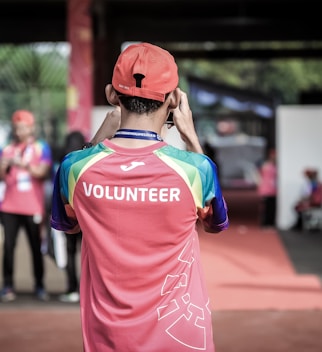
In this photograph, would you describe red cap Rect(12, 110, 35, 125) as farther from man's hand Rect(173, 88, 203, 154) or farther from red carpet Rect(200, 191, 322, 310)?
man's hand Rect(173, 88, 203, 154)

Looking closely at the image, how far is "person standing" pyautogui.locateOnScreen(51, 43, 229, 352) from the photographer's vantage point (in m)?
2.31

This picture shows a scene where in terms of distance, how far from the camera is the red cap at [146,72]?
233cm

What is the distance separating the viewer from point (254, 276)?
30.1ft

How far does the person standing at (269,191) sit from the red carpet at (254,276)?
759 millimetres

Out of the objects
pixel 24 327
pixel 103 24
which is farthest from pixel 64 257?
pixel 103 24

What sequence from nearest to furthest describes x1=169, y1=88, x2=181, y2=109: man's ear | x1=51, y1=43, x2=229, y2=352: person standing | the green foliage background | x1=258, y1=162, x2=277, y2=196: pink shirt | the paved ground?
x1=51, y1=43, x2=229, y2=352: person standing
x1=169, y1=88, x2=181, y2=109: man's ear
the paved ground
x1=258, y1=162, x2=277, y2=196: pink shirt
the green foliage background

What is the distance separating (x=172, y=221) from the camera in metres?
2.33

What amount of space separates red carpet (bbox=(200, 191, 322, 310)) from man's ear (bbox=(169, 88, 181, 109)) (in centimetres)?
498

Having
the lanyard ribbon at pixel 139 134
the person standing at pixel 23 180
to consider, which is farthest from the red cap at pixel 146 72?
the person standing at pixel 23 180

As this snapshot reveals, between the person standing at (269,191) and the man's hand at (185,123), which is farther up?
the man's hand at (185,123)

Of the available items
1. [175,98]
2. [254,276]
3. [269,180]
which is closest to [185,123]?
[175,98]

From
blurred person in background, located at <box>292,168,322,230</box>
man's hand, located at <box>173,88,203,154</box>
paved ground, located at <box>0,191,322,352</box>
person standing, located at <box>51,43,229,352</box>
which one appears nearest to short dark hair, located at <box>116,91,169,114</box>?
person standing, located at <box>51,43,229,352</box>

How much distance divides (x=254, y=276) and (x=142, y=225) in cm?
703

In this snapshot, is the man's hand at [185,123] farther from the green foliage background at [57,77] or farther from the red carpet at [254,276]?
the green foliage background at [57,77]
